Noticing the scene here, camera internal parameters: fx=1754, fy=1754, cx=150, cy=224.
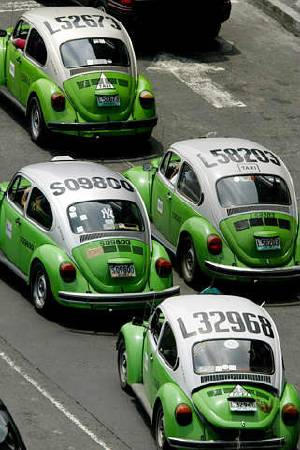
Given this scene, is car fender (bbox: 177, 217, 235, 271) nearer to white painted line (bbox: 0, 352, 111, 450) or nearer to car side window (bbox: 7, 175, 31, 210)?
car side window (bbox: 7, 175, 31, 210)

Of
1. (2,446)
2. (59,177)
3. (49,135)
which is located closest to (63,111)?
(49,135)

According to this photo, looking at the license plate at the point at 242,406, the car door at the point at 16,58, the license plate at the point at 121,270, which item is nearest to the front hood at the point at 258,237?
the license plate at the point at 121,270

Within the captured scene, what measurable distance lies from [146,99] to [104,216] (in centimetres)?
565

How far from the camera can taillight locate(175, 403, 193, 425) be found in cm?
1819

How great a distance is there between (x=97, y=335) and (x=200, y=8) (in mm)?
11833

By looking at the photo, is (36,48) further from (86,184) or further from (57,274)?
(57,274)

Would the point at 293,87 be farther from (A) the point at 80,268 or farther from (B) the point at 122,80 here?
(A) the point at 80,268

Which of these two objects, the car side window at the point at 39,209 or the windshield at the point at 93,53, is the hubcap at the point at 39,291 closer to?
the car side window at the point at 39,209

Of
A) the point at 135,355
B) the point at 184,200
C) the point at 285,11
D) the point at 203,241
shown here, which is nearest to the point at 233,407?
the point at 135,355

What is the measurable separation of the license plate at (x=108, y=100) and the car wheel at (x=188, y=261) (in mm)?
4401

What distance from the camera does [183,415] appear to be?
59.7ft

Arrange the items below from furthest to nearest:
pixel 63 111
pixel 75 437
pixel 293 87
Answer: pixel 293 87, pixel 63 111, pixel 75 437

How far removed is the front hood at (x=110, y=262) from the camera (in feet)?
72.7

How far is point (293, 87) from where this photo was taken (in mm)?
31859
